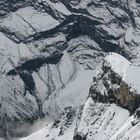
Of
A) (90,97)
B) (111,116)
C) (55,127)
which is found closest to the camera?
(111,116)

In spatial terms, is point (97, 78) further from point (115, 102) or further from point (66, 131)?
point (66, 131)

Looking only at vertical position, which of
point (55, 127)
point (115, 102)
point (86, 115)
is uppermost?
point (115, 102)

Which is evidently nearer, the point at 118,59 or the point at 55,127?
the point at 118,59

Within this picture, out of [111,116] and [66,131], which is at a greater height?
[111,116]

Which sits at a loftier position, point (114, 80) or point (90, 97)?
point (114, 80)

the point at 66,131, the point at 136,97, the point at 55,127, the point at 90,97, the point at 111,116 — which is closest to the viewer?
the point at 136,97

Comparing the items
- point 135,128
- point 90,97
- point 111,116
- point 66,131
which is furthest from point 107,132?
point 66,131

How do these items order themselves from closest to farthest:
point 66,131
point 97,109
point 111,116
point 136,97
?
point 136,97 → point 111,116 → point 97,109 → point 66,131

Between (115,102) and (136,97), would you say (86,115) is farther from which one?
(136,97)

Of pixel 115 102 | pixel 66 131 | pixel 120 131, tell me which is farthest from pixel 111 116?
pixel 66 131
